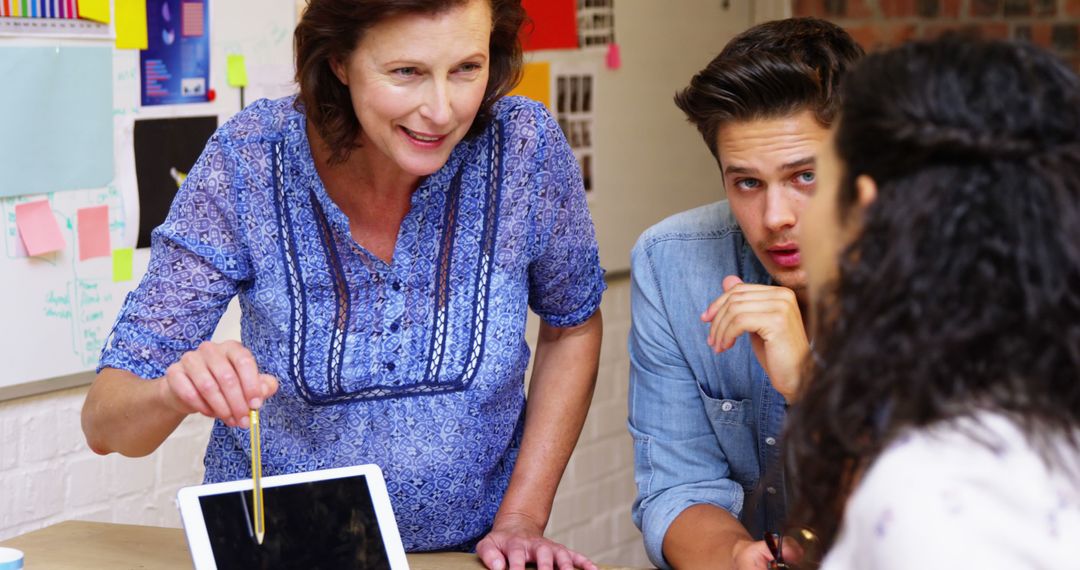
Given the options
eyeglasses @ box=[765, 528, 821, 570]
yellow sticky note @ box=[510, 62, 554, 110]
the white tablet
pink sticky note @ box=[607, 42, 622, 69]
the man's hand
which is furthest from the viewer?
pink sticky note @ box=[607, 42, 622, 69]

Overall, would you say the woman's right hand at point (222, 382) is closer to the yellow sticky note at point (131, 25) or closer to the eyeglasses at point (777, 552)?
the eyeglasses at point (777, 552)

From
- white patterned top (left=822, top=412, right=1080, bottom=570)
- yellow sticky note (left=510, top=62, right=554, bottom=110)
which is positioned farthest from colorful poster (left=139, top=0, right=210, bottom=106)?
white patterned top (left=822, top=412, right=1080, bottom=570)

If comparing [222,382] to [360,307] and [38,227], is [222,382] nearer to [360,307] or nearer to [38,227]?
[360,307]

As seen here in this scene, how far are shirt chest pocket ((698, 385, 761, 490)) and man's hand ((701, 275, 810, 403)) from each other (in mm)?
242

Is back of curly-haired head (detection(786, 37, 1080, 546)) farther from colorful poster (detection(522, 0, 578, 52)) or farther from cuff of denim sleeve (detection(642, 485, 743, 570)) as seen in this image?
colorful poster (detection(522, 0, 578, 52))

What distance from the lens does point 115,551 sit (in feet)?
4.93

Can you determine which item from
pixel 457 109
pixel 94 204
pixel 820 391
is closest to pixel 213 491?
pixel 457 109

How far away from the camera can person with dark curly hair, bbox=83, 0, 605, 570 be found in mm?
1464

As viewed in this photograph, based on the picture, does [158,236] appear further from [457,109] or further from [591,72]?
[591,72]

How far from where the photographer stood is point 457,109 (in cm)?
147

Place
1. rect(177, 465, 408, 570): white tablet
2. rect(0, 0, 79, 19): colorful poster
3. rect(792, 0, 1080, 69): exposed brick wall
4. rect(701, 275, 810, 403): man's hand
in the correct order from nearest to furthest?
rect(177, 465, 408, 570): white tablet < rect(701, 275, 810, 403): man's hand < rect(0, 0, 79, 19): colorful poster < rect(792, 0, 1080, 69): exposed brick wall

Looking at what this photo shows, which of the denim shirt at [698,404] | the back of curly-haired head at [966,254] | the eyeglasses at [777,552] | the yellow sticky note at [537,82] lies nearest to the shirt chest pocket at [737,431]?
the denim shirt at [698,404]

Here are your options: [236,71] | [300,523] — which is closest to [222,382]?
[300,523]

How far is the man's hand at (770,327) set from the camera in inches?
55.7
